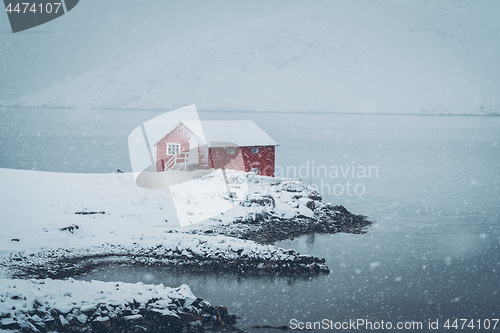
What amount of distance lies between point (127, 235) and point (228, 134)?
15.6 metres

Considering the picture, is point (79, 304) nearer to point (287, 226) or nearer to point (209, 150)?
point (287, 226)

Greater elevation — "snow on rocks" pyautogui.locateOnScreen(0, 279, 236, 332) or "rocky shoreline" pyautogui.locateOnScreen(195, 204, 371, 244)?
"rocky shoreline" pyautogui.locateOnScreen(195, 204, 371, 244)

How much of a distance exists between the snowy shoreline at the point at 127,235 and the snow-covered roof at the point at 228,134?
18.5 feet

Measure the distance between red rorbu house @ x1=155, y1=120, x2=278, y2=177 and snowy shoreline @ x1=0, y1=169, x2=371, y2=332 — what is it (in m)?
4.96

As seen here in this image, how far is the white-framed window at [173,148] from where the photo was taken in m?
31.8

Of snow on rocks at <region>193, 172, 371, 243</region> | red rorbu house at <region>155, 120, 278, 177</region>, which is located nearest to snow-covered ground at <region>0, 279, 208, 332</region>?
snow on rocks at <region>193, 172, 371, 243</region>

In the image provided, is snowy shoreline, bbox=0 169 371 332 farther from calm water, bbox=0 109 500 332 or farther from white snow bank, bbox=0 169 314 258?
calm water, bbox=0 109 500 332

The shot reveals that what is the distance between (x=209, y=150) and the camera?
31.5 m

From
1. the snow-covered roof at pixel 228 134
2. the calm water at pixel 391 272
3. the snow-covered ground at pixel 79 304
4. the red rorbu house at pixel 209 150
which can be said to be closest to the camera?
the snow-covered ground at pixel 79 304

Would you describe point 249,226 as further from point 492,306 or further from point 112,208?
point 492,306

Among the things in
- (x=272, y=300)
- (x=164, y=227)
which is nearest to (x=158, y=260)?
(x=164, y=227)

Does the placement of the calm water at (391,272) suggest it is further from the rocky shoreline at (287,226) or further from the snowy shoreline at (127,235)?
the snowy shoreline at (127,235)

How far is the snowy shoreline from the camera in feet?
35.5

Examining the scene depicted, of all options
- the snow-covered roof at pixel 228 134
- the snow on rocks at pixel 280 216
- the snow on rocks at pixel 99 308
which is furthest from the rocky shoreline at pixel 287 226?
the snow-covered roof at pixel 228 134
